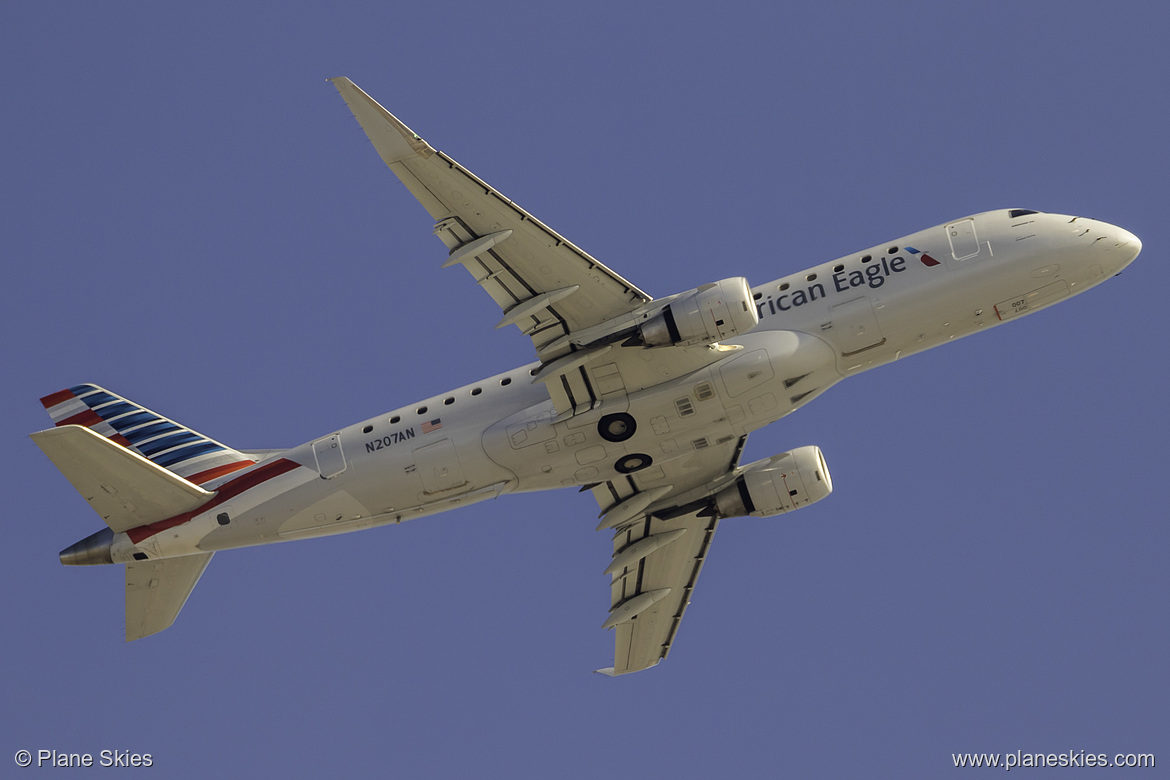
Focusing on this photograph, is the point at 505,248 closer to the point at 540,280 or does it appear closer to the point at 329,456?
the point at 540,280

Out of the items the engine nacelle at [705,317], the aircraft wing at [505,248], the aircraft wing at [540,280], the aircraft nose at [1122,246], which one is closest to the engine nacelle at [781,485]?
the aircraft wing at [540,280]

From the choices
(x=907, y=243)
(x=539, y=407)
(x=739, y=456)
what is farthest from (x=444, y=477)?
(x=907, y=243)

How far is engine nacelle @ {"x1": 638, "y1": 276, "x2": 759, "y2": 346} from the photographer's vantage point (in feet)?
122

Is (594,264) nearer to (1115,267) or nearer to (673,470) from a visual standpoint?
(673,470)

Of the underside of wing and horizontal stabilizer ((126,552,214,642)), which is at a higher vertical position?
horizontal stabilizer ((126,552,214,642))

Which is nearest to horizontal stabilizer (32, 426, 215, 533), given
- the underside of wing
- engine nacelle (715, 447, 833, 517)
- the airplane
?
the airplane

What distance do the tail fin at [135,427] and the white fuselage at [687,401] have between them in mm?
2266

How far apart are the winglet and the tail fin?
14.4 m

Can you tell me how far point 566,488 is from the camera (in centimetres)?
4306

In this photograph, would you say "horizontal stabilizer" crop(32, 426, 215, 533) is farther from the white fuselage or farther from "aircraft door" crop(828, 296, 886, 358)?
"aircraft door" crop(828, 296, 886, 358)

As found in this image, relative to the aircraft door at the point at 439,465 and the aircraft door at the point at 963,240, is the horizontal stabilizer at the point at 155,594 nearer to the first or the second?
the aircraft door at the point at 439,465

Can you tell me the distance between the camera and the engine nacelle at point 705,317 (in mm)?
37125

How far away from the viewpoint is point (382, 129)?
34531 mm

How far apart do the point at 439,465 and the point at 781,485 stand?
11.9m
